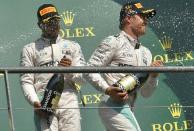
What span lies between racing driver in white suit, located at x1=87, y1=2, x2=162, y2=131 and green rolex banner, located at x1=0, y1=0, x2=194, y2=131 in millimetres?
1218

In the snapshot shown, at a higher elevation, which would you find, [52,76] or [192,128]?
[52,76]

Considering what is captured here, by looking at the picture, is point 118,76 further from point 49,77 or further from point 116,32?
point 116,32

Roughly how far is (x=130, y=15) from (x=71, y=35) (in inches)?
61.0

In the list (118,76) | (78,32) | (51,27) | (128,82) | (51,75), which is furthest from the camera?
(78,32)

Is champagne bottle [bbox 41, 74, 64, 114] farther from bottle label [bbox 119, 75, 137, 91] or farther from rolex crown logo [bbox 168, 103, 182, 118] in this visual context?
rolex crown logo [bbox 168, 103, 182, 118]

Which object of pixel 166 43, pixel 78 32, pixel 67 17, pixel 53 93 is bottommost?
pixel 53 93

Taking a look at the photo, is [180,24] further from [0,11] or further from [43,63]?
[43,63]

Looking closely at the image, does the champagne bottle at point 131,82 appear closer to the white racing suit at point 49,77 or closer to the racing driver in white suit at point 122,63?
the racing driver in white suit at point 122,63

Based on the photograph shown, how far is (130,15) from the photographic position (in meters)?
5.84

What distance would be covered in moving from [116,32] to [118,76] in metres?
1.77

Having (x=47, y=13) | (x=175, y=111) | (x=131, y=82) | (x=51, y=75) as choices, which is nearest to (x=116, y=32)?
(x=175, y=111)

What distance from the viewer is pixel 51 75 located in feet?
19.0

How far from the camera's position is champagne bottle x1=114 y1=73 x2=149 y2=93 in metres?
5.58

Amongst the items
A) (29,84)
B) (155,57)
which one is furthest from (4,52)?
(29,84)
